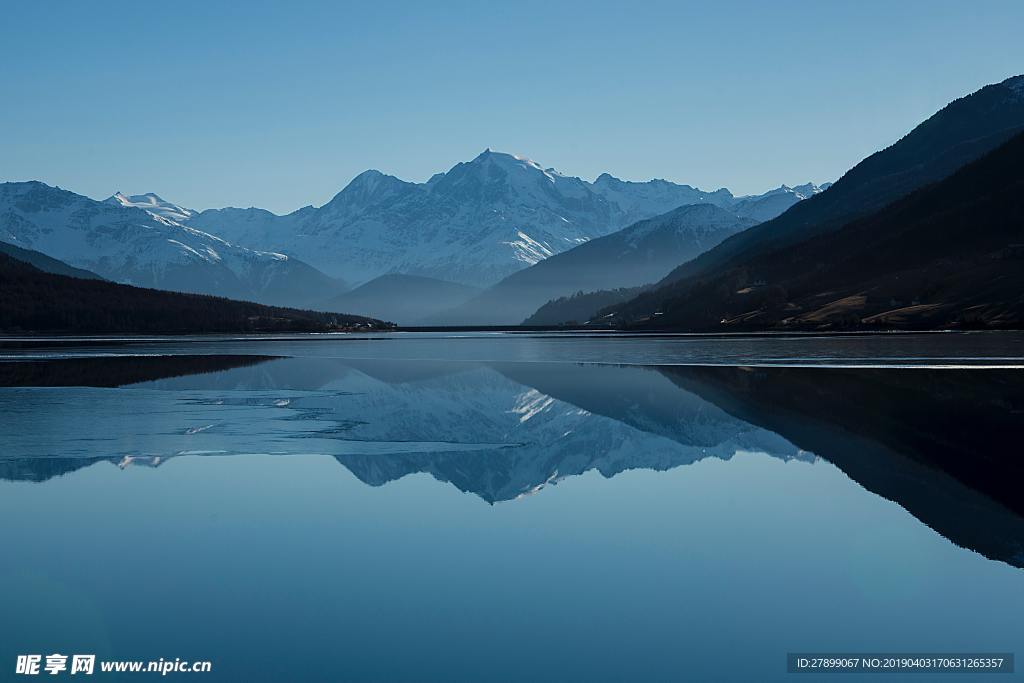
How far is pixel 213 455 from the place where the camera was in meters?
44.6

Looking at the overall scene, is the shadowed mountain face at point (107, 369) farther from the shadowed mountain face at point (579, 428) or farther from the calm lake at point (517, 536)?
the calm lake at point (517, 536)

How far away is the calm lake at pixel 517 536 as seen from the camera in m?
19.8

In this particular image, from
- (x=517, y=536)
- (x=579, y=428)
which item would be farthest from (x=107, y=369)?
(x=517, y=536)

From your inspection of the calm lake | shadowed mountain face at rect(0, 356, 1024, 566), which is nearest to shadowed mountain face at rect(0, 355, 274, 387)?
shadowed mountain face at rect(0, 356, 1024, 566)

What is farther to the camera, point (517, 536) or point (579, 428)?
point (579, 428)

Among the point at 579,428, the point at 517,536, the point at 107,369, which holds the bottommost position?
the point at 517,536

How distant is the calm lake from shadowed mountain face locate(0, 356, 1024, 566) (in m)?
0.26

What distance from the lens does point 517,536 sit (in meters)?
29.2

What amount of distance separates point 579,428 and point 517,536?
24.0m

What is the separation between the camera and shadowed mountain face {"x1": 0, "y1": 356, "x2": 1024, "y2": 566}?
120 feet

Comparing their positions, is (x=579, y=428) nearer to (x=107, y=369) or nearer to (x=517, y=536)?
(x=517, y=536)

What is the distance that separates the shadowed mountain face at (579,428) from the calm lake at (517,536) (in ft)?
0.86

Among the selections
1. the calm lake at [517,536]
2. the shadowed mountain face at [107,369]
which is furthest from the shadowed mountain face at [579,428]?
the shadowed mountain face at [107,369]

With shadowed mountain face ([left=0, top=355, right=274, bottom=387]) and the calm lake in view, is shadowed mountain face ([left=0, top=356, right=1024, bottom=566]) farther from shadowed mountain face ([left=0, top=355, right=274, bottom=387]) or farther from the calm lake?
shadowed mountain face ([left=0, top=355, right=274, bottom=387])
